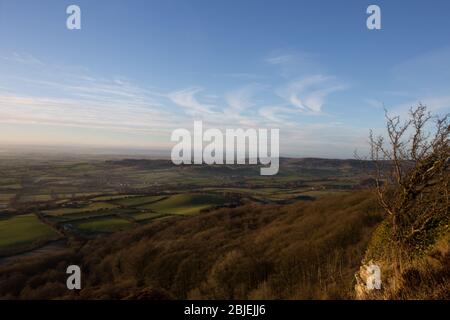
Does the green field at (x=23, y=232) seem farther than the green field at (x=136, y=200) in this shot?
No

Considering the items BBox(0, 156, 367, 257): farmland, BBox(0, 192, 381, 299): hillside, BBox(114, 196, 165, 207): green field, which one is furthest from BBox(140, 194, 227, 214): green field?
BBox(0, 192, 381, 299): hillside

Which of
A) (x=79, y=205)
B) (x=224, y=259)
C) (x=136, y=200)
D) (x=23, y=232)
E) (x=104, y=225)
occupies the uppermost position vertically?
(x=224, y=259)

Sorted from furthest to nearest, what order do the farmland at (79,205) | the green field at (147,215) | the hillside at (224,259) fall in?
1. the green field at (147,215)
2. the farmland at (79,205)
3. the hillside at (224,259)

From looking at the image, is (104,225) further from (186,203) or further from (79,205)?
(186,203)

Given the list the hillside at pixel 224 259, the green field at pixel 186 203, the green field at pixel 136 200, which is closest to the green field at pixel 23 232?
the hillside at pixel 224 259

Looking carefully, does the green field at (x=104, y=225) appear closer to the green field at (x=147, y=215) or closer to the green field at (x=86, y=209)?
the green field at (x=147, y=215)

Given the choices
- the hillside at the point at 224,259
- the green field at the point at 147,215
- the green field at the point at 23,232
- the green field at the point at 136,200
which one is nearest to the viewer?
the hillside at the point at 224,259

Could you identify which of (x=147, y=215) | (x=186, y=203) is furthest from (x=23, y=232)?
(x=186, y=203)

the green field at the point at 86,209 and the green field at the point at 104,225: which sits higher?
the green field at the point at 86,209

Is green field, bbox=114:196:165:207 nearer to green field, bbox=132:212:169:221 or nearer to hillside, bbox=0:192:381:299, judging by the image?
green field, bbox=132:212:169:221
